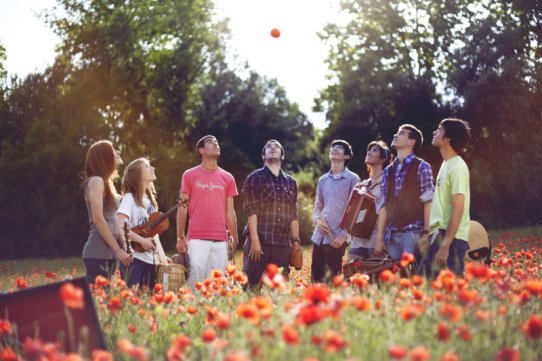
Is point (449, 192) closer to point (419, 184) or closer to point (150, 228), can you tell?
point (419, 184)

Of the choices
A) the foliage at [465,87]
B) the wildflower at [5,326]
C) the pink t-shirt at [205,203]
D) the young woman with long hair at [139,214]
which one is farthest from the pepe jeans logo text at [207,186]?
the foliage at [465,87]

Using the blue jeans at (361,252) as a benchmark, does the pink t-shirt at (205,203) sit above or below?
above

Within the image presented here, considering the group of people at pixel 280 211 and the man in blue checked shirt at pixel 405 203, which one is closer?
the group of people at pixel 280 211

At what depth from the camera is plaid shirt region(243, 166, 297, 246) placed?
9.55 m

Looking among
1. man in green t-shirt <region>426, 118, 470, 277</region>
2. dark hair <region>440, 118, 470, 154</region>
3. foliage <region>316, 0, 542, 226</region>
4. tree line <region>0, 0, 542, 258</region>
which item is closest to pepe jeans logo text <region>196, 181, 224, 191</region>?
man in green t-shirt <region>426, 118, 470, 277</region>

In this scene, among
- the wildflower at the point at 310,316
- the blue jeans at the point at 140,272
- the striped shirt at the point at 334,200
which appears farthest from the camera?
the striped shirt at the point at 334,200

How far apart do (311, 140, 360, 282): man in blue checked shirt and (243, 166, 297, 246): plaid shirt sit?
50 cm

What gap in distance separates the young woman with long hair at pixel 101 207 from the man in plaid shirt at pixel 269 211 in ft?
6.71

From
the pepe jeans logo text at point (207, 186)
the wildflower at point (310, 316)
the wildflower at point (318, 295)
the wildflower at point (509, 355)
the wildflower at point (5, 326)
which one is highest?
the pepe jeans logo text at point (207, 186)

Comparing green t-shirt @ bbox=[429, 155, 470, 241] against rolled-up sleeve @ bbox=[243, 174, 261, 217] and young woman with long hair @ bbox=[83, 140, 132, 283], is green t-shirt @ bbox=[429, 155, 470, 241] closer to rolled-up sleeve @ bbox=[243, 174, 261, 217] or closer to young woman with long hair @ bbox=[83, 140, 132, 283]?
rolled-up sleeve @ bbox=[243, 174, 261, 217]

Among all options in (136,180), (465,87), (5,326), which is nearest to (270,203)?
(136,180)

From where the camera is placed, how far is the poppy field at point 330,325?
11.6 feet

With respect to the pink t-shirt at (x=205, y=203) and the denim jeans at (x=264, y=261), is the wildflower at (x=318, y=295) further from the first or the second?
the pink t-shirt at (x=205, y=203)

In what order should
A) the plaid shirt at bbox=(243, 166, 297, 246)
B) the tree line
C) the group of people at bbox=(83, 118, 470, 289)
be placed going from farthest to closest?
the tree line < the plaid shirt at bbox=(243, 166, 297, 246) < the group of people at bbox=(83, 118, 470, 289)
